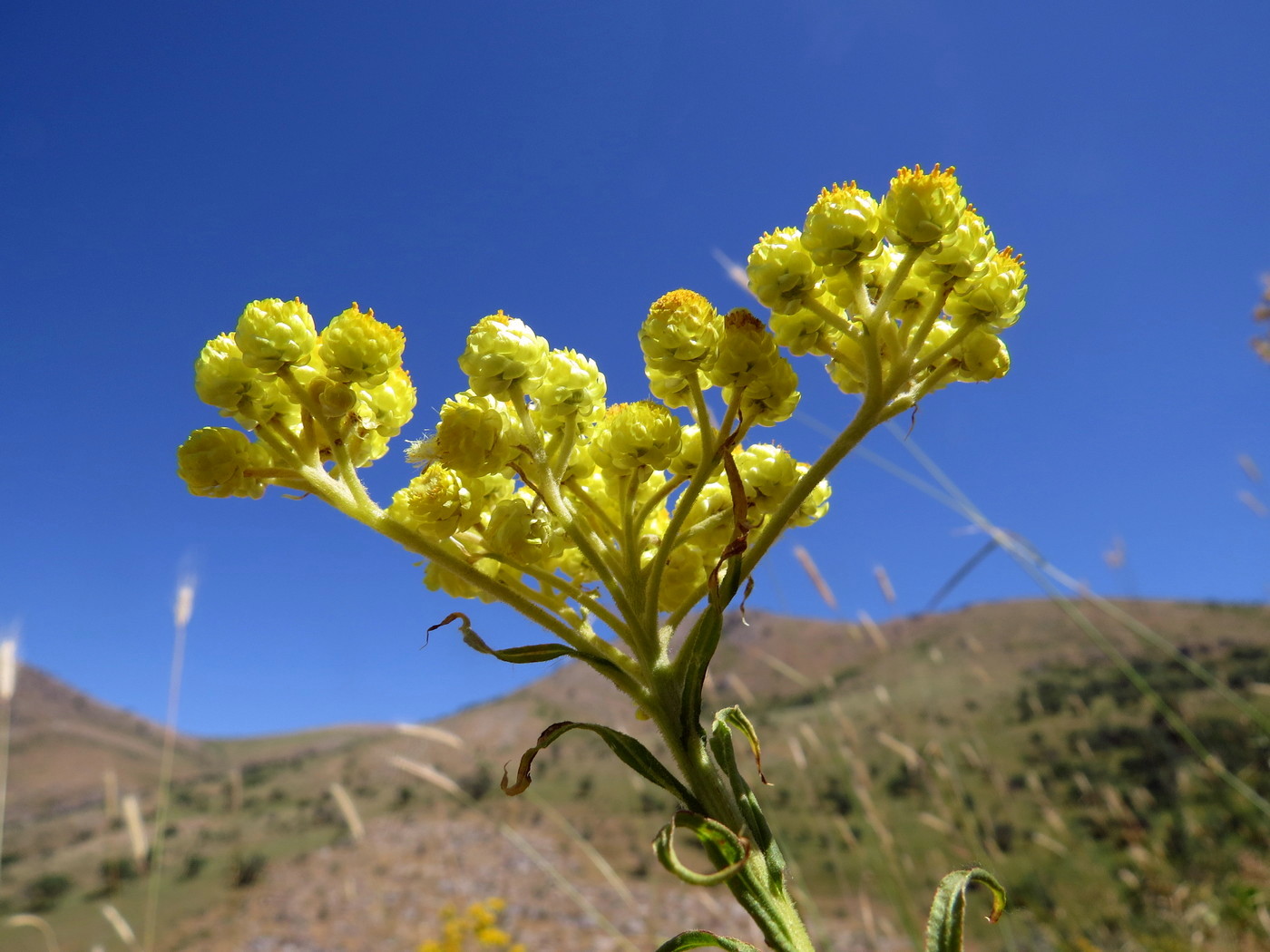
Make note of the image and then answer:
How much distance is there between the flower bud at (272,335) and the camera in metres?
1.01

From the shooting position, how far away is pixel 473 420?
104cm

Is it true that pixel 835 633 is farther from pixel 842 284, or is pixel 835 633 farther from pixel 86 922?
pixel 842 284

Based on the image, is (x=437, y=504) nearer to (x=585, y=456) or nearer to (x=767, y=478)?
(x=585, y=456)

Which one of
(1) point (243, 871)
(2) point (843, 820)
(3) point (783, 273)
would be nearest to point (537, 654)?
(3) point (783, 273)

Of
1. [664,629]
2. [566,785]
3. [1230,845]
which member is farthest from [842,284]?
[566,785]

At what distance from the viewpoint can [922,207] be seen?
99 centimetres

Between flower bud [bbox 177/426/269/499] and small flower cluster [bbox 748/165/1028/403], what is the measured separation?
76 centimetres

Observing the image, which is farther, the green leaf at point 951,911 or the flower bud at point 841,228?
the flower bud at point 841,228

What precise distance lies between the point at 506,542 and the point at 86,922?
22450 mm

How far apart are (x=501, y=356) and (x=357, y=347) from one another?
0.21 metres

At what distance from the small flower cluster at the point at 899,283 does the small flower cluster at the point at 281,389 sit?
0.56 meters

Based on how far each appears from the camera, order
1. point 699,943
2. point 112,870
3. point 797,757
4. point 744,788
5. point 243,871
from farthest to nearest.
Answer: point 243,871 < point 112,870 < point 797,757 < point 744,788 < point 699,943

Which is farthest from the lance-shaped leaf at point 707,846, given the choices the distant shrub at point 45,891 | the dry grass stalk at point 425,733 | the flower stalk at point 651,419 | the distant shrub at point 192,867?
the distant shrub at point 192,867

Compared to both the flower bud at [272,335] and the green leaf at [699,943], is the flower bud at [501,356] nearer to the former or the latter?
the flower bud at [272,335]
